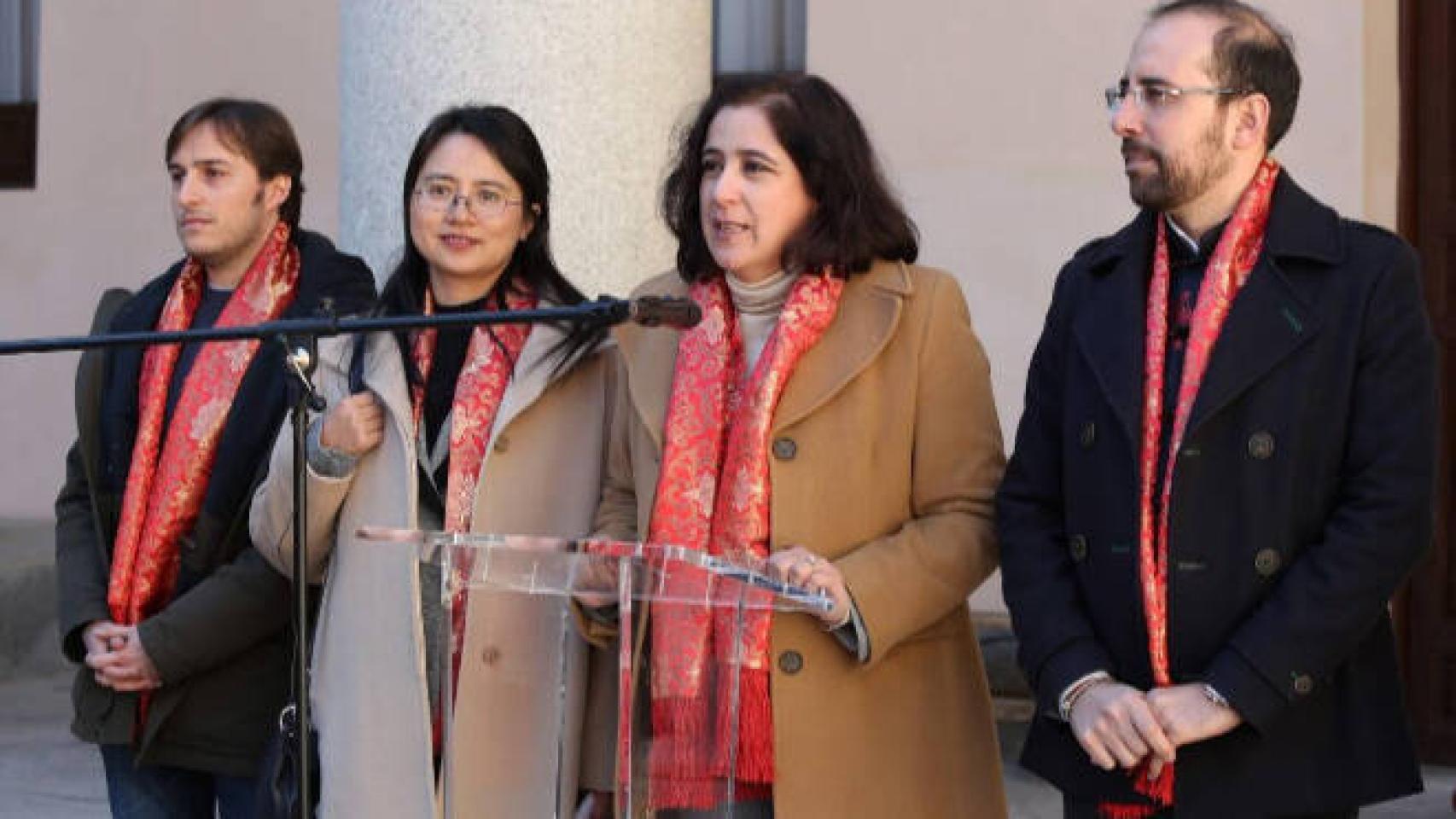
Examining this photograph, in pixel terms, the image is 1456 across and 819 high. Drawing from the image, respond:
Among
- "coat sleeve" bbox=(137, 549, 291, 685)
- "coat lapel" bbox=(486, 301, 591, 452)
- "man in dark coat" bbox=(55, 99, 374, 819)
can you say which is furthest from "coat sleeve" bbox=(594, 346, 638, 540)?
"coat sleeve" bbox=(137, 549, 291, 685)

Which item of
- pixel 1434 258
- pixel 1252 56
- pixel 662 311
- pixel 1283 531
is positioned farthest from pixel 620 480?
pixel 1434 258

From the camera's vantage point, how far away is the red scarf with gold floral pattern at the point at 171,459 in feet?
15.4

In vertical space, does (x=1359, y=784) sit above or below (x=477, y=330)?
below

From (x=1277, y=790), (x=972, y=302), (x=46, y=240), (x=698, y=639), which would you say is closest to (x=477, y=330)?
(x=698, y=639)

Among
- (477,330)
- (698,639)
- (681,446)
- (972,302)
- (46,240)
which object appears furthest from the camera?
(46,240)

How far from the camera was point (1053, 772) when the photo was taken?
12.8ft

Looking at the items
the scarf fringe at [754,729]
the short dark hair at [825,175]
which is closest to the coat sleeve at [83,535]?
the short dark hair at [825,175]

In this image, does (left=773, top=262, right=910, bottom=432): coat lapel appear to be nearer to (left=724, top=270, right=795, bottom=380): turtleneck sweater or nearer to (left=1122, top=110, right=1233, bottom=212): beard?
(left=724, top=270, right=795, bottom=380): turtleneck sweater

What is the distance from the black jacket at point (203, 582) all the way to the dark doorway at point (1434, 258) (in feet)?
12.2

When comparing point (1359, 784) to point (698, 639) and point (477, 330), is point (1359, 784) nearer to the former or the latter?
point (698, 639)

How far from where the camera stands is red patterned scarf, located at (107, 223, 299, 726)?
4.69 metres

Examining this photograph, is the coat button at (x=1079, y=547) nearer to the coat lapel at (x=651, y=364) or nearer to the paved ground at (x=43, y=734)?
the coat lapel at (x=651, y=364)

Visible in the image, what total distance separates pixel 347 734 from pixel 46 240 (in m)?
5.54

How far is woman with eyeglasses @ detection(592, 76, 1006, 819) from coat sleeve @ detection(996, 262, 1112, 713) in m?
0.11
